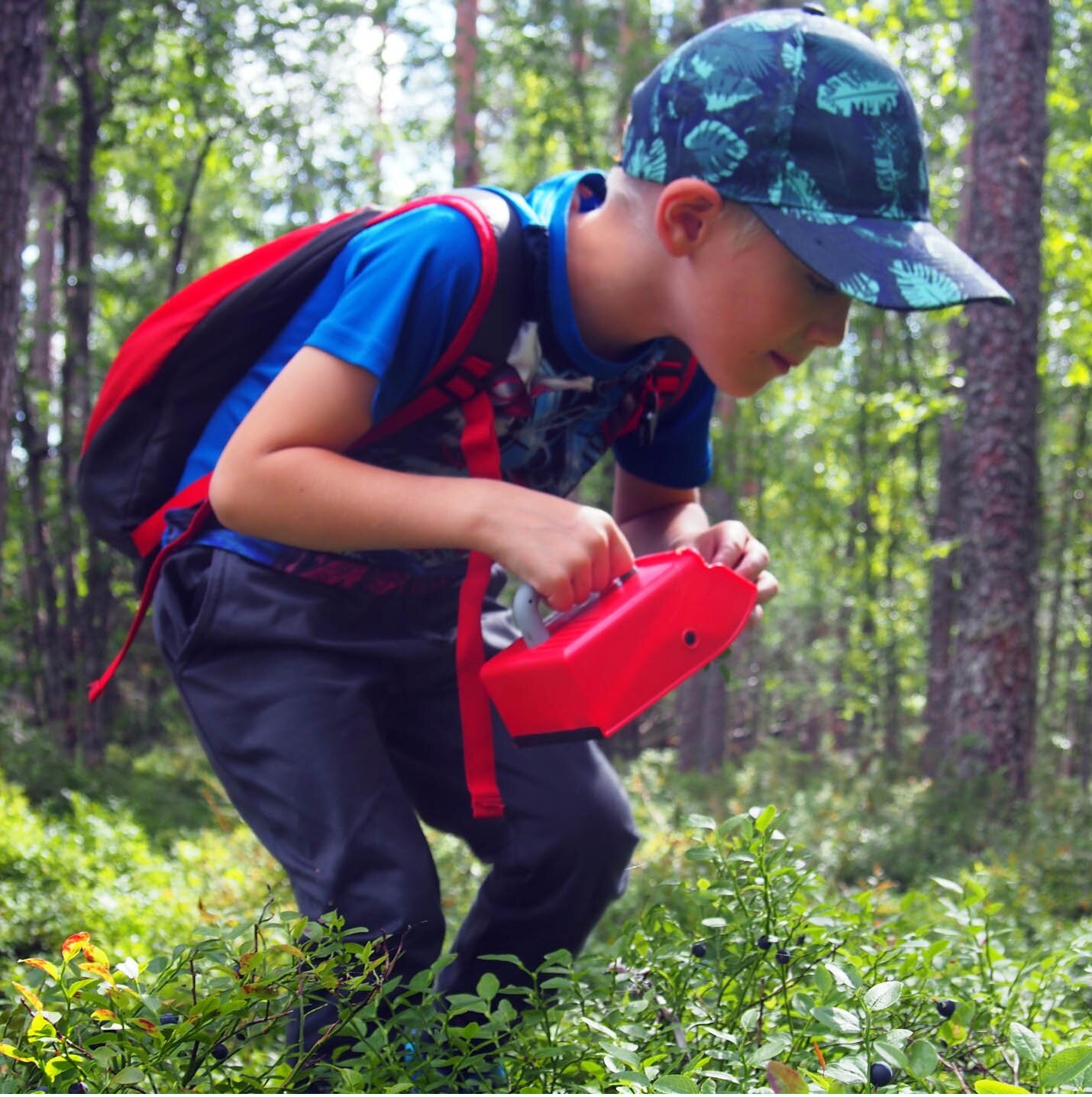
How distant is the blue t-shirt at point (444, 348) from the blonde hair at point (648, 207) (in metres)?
0.10

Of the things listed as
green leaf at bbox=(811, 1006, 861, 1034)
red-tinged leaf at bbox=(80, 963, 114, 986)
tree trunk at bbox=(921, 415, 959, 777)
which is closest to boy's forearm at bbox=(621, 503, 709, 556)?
green leaf at bbox=(811, 1006, 861, 1034)

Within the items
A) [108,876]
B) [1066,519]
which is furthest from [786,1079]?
[1066,519]

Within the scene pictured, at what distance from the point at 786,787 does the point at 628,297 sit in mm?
7064

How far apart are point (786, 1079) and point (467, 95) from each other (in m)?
11.4

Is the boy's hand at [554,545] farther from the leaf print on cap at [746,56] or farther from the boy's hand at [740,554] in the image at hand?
the leaf print on cap at [746,56]

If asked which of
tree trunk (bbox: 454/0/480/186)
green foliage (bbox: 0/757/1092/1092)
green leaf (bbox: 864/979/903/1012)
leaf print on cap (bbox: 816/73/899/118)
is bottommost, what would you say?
green foliage (bbox: 0/757/1092/1092)

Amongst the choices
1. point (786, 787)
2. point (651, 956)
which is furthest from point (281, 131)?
point (651, 956)

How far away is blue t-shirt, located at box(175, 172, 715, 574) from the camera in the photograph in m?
1.77

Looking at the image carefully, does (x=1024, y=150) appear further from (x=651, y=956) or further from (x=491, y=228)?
(x=651, y=956)

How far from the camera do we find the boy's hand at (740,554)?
2.04m

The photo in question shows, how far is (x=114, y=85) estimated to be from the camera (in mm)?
8141

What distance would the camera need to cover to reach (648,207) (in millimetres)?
2000

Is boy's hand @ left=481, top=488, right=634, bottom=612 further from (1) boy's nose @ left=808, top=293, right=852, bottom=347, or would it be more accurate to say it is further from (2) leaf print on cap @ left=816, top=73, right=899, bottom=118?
(2) leaf print on cap @ left=816, top=73, right=899, bottom=118

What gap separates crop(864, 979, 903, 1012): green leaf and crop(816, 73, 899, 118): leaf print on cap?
132cm
